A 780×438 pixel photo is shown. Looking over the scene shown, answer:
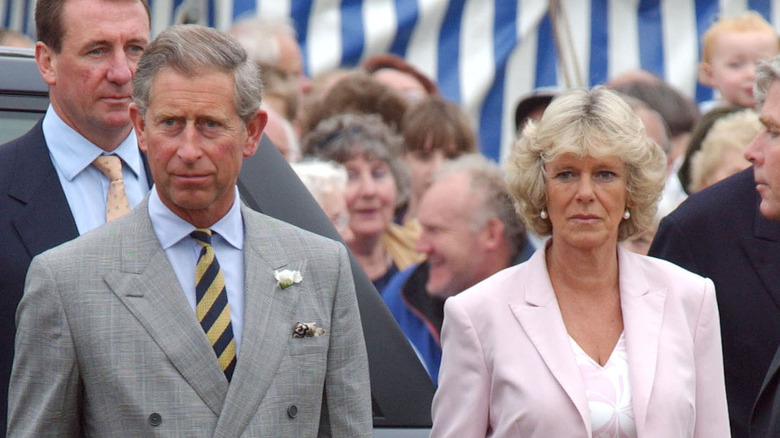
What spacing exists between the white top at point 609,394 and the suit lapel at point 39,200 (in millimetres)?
1395

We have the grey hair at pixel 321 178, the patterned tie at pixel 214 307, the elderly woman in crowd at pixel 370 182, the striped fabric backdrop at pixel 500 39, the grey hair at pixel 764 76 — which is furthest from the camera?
the striped fabric backdrop at pixel 500 39

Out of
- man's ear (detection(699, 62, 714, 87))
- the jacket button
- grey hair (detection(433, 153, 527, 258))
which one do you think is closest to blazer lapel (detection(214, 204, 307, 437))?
the jacket button

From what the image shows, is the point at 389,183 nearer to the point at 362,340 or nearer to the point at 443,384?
the point at 443,384

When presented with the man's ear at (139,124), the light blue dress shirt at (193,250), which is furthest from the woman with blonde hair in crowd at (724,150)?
the man's ear at (139,124)

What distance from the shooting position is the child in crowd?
742 centimetres

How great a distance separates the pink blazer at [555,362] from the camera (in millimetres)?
3725

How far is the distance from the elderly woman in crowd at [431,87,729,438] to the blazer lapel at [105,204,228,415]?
88 cm

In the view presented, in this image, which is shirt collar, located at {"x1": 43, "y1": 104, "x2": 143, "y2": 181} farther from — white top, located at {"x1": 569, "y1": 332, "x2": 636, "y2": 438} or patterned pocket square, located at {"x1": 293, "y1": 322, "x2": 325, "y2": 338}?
white top, located at {"x1": 569, "y1": 332, "x2": 636, "y2": 438}

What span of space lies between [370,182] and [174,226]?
11.8ft

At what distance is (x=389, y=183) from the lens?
6840 millimetres

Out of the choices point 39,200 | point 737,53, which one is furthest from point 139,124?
point 737,53

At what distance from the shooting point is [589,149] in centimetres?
393

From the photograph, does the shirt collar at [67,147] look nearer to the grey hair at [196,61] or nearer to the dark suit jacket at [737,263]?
the grey hair at [196,61]

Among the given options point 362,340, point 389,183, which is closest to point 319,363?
point 362,340
